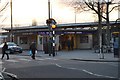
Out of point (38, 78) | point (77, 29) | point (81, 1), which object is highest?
point (81, 1)

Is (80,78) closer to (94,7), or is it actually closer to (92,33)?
(94,7)

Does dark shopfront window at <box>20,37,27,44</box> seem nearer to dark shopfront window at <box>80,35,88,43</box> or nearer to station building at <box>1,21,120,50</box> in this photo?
station building at <box>1,21,120,50</box>

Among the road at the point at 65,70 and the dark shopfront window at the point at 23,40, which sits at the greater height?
the dark shopfront window at the point at 23,40

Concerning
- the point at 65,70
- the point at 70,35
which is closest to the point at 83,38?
the point at 70,35

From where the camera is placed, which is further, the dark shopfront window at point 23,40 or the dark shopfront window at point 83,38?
the dark shopfront window at point 23,40

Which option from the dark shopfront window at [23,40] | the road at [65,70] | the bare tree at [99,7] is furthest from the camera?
the dark shopfront window at [23,40]

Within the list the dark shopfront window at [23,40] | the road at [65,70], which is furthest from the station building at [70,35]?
the road at [65,70]

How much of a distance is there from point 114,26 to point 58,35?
900 cm

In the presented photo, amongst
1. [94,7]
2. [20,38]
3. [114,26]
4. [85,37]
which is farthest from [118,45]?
[20,38]

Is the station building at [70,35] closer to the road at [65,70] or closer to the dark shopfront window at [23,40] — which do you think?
the dark shopfront window at [23,40]

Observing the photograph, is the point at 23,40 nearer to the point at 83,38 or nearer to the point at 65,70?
the point at 83,38

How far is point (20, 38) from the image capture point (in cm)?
6175

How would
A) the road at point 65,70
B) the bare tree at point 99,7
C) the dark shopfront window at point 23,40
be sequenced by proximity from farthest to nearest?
the dark shopfront window at point 23,40 < the bare tree at point 99,7 < the road at point 65,70

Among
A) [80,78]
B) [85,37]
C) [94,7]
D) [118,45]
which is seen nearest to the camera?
[80,78]
